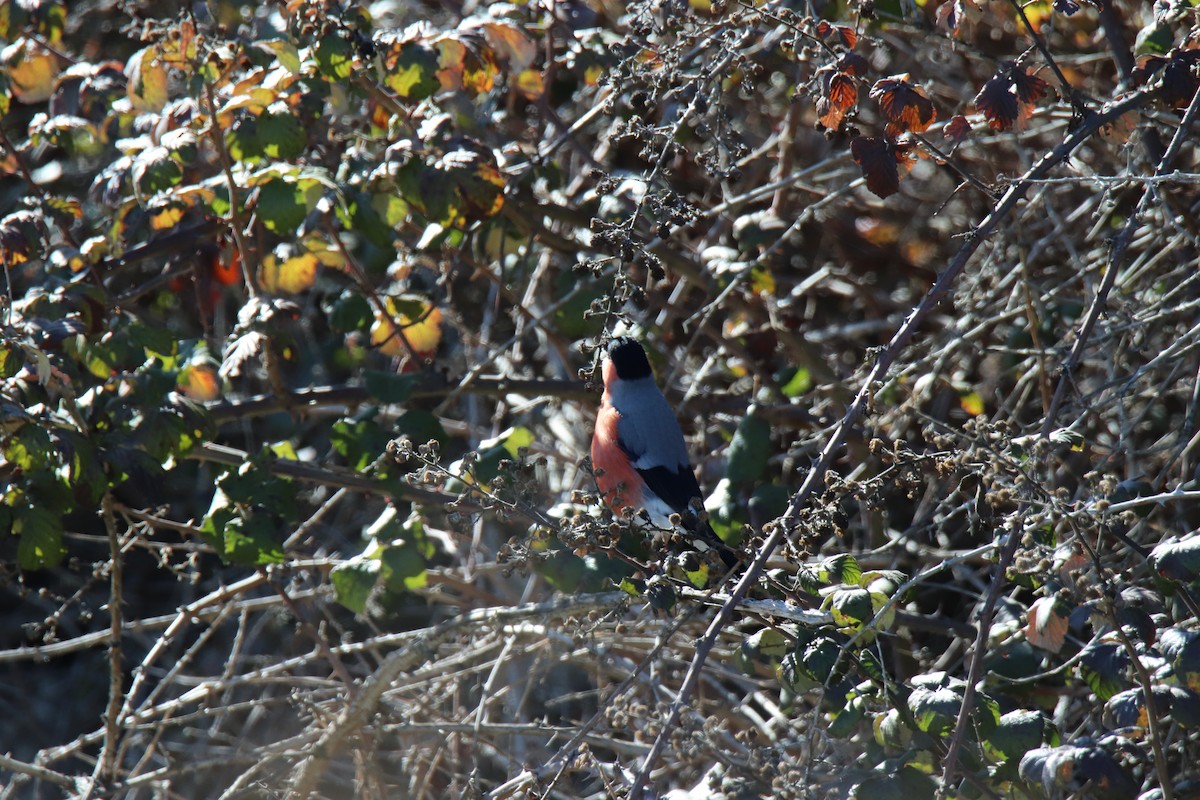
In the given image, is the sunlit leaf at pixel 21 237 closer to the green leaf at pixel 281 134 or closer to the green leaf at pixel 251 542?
the green leaf at pixel 281 134

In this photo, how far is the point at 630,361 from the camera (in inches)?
122

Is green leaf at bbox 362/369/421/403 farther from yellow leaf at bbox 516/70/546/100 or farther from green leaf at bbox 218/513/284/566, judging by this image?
yellow leaf at bbox 516/70/546/100

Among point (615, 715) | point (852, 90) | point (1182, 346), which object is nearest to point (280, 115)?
point (852, 90)

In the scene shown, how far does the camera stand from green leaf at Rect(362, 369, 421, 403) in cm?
270

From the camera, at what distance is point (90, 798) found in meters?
2.48

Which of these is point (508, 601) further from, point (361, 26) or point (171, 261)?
point (361, 26)

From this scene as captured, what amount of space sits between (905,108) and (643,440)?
4.54 ft

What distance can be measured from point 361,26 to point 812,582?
5.58 feet

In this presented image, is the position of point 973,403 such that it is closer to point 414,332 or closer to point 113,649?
point 414,332

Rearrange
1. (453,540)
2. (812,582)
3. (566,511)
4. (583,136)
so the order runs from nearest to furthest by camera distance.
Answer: (812,582) < (566,511) < (453,540) < (583,136)

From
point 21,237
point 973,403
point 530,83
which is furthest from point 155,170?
point 973,403

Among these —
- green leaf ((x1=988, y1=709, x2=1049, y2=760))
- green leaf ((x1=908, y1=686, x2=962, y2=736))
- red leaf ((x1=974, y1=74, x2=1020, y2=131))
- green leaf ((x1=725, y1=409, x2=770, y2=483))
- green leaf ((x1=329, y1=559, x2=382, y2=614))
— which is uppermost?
red leaf ((x1=974, y1=74, x2=1020, y2=131))

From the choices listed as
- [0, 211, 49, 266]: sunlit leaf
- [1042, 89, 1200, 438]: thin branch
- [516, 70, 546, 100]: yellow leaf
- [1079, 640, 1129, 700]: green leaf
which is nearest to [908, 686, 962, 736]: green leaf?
[1079, 640, 1129, 700]: green leaf

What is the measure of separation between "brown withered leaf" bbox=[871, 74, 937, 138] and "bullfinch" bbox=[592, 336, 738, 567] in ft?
3.96
